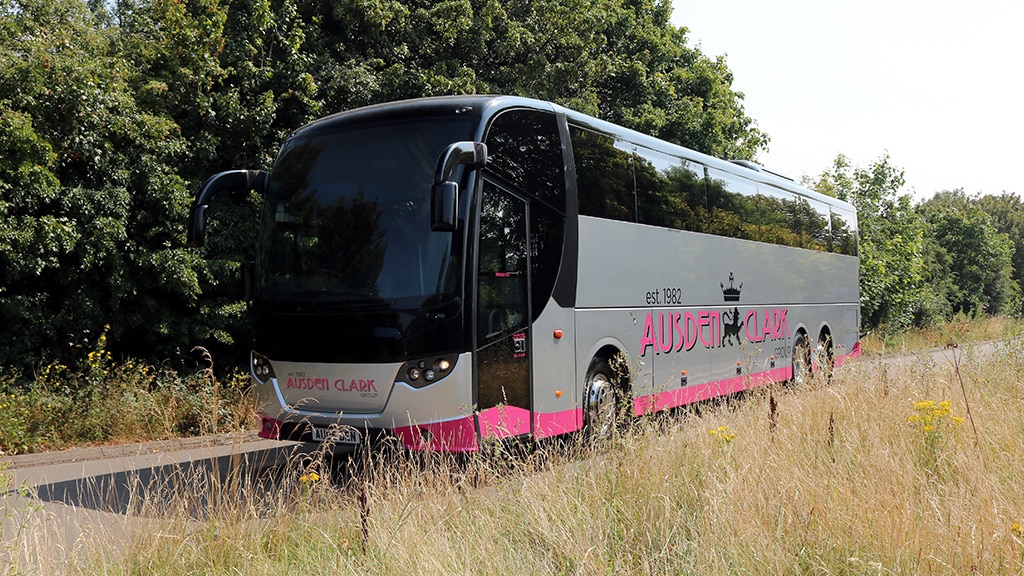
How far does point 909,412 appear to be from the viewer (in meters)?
7.19

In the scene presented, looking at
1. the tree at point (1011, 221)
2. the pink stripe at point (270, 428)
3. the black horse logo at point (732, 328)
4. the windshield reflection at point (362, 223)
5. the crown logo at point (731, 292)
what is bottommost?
the pink stripe at point (270, 428)

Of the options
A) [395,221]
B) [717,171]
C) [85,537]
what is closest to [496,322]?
[395,221]

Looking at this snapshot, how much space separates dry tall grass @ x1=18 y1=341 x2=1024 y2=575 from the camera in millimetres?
4102

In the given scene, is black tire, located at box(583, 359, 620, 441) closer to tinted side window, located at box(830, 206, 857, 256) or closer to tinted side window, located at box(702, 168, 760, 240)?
tinted side window, located at box(702, 168, 760, 240)

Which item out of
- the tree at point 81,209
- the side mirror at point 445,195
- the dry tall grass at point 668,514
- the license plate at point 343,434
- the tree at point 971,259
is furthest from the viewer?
the tree at point 971,259

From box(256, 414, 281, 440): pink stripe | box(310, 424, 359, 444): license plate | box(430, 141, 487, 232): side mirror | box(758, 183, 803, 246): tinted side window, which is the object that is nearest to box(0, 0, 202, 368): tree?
box(256, 414, 281, 440): pink stripe

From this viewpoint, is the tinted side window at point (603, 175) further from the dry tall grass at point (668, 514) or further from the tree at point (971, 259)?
the tree at point (971, 259)

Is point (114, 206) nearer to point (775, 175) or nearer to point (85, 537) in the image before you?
point (85, 537)

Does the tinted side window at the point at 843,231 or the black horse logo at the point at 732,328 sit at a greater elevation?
the tinted side window at the point at 843,231

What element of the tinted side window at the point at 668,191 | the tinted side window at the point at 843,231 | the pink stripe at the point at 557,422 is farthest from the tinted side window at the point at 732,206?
the tinted side window at the point at 843,231

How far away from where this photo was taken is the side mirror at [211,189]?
7.68m

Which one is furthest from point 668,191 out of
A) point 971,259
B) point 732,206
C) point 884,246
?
point 971,259

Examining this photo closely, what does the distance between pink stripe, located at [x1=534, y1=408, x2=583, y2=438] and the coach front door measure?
161 millimetres

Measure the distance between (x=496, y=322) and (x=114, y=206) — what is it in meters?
7.64
